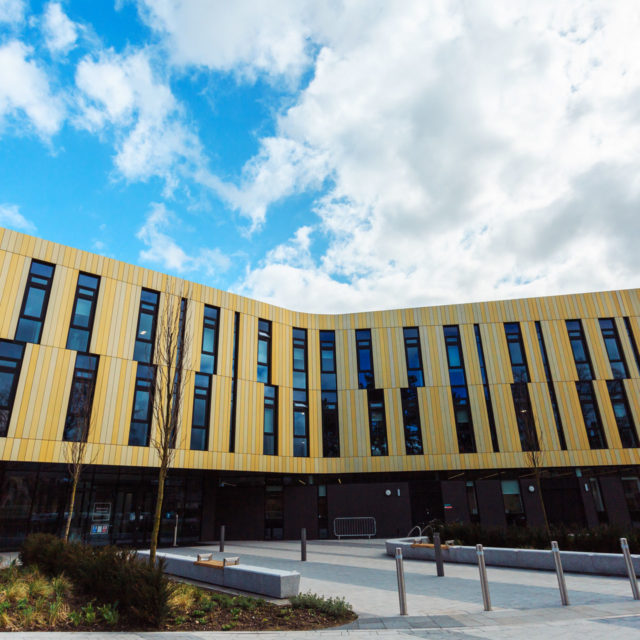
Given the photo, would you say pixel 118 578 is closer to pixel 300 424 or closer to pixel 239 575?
pixel 239 575

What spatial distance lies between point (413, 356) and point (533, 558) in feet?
50.2

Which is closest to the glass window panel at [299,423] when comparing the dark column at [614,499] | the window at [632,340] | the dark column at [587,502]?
the dark column at [587,502]

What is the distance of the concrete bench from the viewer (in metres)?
8.38

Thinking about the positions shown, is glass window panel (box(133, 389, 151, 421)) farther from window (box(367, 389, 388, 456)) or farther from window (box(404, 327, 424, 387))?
window (box(404, 327, 424, 387))

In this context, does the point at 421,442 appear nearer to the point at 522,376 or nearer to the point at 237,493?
the point at 522,376

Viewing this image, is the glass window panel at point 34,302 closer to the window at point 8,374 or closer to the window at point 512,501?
the window at point 8,374

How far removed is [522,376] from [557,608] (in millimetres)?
19640

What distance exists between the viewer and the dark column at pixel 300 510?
82.5 feet

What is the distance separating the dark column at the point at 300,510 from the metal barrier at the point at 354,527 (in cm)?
125

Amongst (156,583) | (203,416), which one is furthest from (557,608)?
(203,416)

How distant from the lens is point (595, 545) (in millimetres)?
13000

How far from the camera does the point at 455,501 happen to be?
24562 mm

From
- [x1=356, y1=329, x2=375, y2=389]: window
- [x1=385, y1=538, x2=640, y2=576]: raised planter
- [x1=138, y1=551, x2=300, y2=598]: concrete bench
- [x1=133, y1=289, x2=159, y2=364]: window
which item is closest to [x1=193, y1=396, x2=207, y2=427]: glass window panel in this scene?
[x1=133, y1=289, x2=159, y2=364]: window

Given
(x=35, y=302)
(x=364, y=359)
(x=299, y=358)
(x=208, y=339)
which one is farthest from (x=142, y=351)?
(x=364, y=359)
